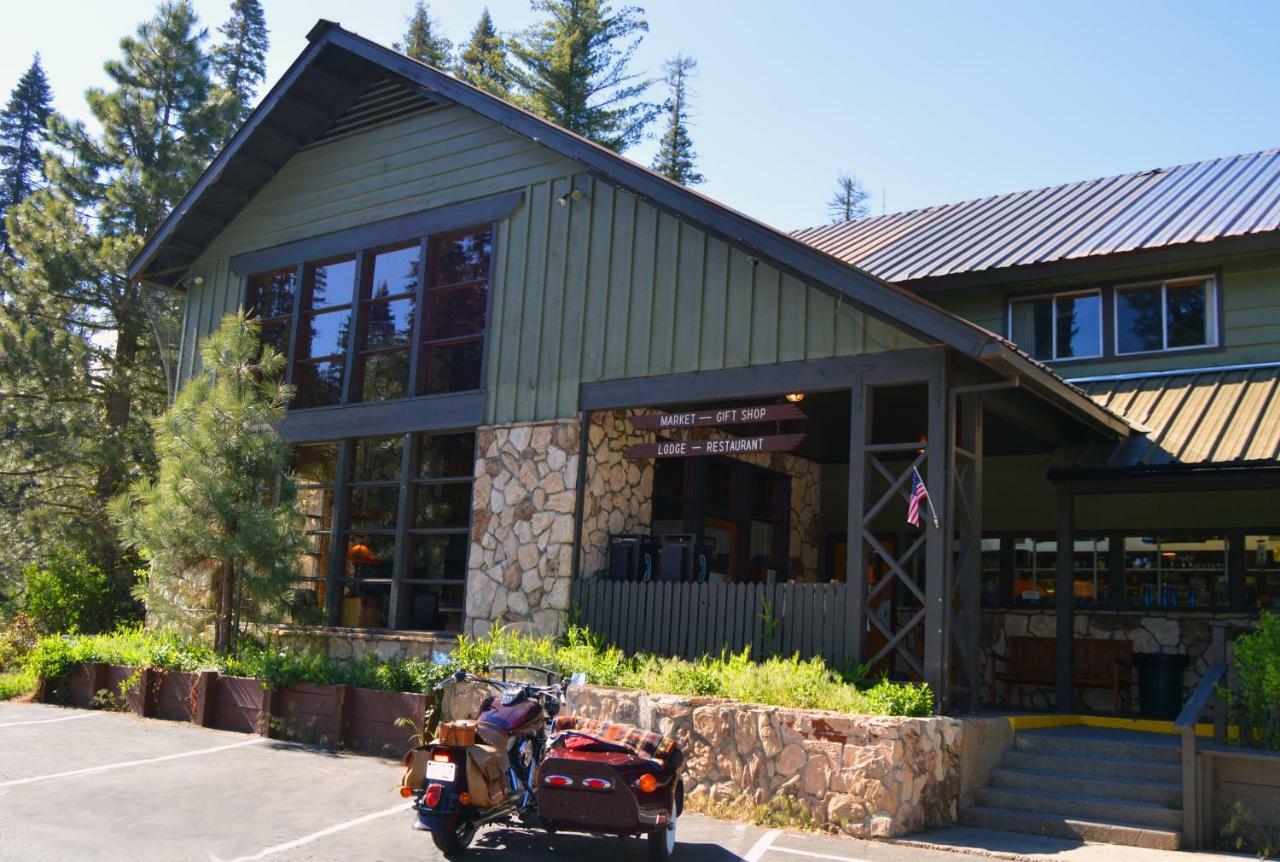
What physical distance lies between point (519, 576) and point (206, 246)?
8467 millimetres

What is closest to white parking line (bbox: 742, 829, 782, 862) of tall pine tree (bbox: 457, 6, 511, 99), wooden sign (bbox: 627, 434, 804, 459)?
wooden sign (bbox: 627, 434, 804, 459)

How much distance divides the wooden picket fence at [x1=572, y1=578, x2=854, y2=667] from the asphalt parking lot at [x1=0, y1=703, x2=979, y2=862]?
87.5 inches

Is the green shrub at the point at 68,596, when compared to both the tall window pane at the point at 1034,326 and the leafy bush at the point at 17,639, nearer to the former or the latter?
the leafy bush at the point at 17,639

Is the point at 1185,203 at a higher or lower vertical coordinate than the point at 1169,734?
higher

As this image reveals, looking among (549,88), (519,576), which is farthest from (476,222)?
(549,88)

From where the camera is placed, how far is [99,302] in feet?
82.6

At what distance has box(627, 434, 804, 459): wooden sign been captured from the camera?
10992mm

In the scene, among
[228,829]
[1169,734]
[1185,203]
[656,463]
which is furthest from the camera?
[1185,203]

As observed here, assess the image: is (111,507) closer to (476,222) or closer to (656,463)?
(476,222)

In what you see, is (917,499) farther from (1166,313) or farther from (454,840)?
(1166,313)

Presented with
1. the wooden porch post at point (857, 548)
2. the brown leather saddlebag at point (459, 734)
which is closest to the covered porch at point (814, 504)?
the wooden porch post at point (857, 548)

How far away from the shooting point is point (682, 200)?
12.2 meters

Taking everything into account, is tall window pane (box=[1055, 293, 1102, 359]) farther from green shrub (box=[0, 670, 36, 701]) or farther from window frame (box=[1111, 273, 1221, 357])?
green shrub (box=[0, 670, 36, 701])

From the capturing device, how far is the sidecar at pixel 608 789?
738 centimetres
